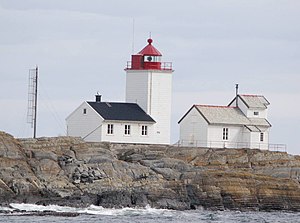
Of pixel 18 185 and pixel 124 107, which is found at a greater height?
pixel 124 107

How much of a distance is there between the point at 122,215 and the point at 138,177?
410cm

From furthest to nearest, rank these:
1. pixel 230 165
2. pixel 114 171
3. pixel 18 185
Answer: pixel 230 165 < pixel 114 171 < pixel 18 185

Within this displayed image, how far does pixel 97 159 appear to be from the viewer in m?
45.2

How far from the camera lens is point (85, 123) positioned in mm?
51156

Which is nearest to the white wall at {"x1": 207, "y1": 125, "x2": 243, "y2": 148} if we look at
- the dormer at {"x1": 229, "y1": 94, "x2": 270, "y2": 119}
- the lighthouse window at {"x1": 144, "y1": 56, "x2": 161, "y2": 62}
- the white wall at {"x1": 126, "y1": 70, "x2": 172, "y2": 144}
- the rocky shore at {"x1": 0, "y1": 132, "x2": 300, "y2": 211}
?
the dormer at {"x1": 229, "y1": 94, "x2": 270, "y2": 119}

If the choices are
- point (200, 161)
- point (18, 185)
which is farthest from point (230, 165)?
point (18, 185)

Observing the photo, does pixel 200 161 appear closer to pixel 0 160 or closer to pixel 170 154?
pixel 170 154

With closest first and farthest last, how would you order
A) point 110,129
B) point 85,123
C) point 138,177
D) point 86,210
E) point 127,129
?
point 86,210
point 138,177
point 110,129
point 127,129
point 85,123

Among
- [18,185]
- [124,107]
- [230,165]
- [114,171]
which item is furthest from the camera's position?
[124,107]

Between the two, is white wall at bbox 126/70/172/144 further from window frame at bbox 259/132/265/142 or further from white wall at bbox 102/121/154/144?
window frame at bbox 259/132/265/142

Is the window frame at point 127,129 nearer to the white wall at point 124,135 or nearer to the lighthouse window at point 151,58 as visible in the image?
the white wall at point 124,135

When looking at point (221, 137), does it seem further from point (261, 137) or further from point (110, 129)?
point (110, 129)

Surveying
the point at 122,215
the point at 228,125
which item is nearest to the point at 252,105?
the point at 228,125

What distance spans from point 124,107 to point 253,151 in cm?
735
